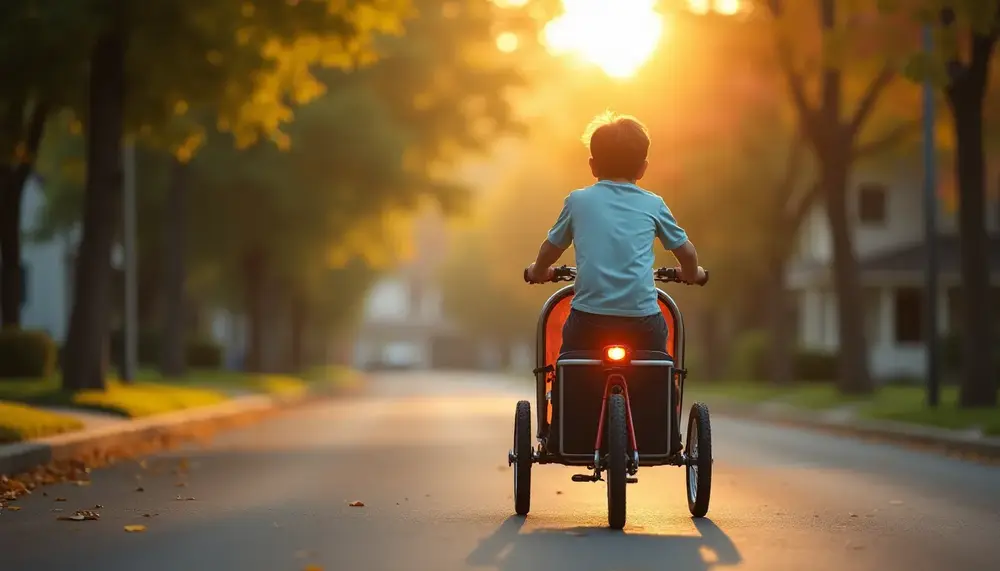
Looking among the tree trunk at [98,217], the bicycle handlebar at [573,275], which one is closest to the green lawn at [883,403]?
the bicycle handlebar at [573,275]

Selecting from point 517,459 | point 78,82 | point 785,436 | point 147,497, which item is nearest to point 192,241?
point 78,82

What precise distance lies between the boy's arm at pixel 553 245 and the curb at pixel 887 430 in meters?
9.11

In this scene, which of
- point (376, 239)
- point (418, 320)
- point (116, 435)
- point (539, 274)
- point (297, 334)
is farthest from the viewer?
point (418, 320)

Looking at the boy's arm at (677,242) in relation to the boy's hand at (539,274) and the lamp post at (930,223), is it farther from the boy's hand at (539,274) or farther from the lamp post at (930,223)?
the lamp post at (930,223)

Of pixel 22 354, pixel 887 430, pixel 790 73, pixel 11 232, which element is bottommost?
pixel 887 430

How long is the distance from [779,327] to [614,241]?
99.4 ft

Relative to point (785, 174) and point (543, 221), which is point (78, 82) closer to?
point (785, 174)

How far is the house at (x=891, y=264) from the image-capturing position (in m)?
47.2

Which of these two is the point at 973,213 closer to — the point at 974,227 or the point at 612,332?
the point at 974,227

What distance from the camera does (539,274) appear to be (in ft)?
30.8

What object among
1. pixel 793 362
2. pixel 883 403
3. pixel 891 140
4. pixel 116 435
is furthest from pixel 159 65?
pixel 793 362

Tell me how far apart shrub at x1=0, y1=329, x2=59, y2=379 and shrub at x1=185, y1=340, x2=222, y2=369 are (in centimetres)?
1948

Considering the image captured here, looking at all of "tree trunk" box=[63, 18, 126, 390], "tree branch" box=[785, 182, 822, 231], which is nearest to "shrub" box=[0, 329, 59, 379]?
"tree trunk" box=[63, 18, 126, 390]

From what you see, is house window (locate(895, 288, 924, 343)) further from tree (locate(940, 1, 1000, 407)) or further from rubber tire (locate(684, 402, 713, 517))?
rubber tire (locate(684, 402, 713, 517))
